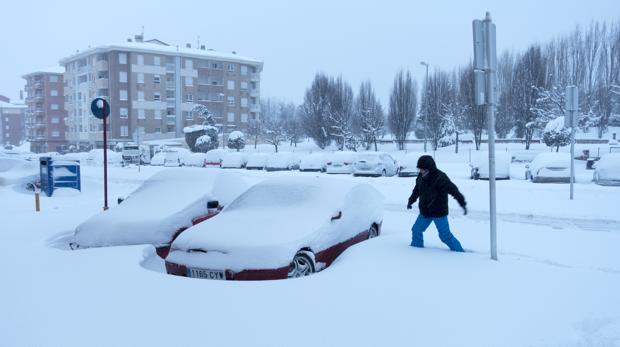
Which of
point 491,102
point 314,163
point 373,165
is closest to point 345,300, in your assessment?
point 491,102

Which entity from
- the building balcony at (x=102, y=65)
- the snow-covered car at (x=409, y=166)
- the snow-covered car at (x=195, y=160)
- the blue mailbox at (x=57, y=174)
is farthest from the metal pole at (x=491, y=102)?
the building balcony at (x=102, y=65)

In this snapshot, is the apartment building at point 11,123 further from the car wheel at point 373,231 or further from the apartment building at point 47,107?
the car wheel at point 373,231

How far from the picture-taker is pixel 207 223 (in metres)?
6.91

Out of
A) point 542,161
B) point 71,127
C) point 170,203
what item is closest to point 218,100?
point 71,127

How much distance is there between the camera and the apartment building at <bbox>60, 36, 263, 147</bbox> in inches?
2660

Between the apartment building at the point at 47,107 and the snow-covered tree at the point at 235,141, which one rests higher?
the apartment building at the point at 47,107

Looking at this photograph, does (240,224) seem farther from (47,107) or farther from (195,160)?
(47,107)

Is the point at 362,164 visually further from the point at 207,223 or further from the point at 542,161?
the point at 207,223

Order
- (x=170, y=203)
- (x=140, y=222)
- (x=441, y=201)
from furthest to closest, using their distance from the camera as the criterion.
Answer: (x=170, y=203) < (x=140, y=222) < (x=441, y=201)

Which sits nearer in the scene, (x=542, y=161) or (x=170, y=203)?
(x=170, y=203)

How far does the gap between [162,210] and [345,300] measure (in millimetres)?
4152

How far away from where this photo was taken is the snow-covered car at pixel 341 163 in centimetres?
2698

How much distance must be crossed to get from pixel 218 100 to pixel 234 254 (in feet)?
232

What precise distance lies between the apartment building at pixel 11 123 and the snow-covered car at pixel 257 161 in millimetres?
124014
